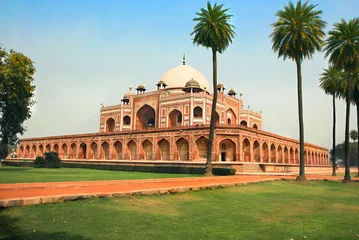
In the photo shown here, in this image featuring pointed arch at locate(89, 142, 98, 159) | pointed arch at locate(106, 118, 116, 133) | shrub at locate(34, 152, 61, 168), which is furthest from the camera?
pointed arch at locate(106, 118, 116, 133)

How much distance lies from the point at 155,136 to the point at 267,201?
28993 mm

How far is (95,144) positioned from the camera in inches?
1831

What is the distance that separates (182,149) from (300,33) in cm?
2068

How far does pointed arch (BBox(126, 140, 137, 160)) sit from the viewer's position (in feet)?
137

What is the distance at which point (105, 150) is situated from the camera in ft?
149

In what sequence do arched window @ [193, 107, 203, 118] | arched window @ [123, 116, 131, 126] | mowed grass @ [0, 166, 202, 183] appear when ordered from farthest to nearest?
arched window @ [123, 116, 131, 126] → arched window @ [193, 107, 203, 118] → mowed grass @ [0, 166, 202, 183]

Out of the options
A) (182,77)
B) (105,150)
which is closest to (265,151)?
(182,77)

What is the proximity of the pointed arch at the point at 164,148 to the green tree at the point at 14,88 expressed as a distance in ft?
57.9

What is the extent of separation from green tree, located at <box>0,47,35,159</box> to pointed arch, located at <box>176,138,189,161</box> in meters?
17.9

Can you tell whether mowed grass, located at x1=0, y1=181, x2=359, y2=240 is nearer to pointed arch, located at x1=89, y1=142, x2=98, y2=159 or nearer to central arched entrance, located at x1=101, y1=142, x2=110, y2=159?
central arched entrance, located at x1=101, y1=142, x2=110, y2=159

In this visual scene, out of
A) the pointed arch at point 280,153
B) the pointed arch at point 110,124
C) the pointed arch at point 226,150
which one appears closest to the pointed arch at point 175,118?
the pointed arch at point 226,150


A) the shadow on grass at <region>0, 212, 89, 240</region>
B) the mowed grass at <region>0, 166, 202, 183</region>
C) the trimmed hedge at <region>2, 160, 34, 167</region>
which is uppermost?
the shadow on grass at <region>0, 212, 89, 240</region>

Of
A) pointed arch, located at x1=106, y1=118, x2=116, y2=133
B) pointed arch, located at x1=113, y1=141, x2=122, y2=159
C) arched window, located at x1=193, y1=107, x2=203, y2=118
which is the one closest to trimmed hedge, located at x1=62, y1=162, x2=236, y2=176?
pointed arch, located at x1=113, y1=141, x2=122, y2=159

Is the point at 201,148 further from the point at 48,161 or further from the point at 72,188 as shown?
the point at 72,188
